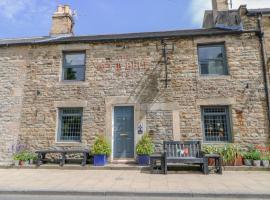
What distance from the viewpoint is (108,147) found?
959 centimetres

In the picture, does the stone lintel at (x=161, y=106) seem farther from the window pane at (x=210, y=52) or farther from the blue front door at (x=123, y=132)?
the window pane at (x=210, y=52)

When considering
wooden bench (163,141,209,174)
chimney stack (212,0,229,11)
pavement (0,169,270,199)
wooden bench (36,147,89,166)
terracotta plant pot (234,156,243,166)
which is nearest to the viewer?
pavement (0,169,270,199)

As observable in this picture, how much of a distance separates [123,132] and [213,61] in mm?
5157

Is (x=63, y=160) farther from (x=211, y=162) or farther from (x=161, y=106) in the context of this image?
(x=211, y=162)

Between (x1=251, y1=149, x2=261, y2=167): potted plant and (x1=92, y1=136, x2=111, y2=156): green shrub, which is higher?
(x1=92, y1=136, x2=111, y2=156): green shrub

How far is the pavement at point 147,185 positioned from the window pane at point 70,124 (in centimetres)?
291

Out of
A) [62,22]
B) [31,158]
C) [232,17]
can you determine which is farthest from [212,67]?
[31,158]

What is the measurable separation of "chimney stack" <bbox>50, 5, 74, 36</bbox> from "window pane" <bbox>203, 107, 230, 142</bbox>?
349 inches

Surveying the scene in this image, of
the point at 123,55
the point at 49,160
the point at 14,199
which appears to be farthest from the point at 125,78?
the point at 14,199

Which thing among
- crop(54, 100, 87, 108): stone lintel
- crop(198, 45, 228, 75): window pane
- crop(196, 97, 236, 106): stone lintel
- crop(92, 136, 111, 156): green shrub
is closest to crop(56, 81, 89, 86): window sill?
crop(54, 100, 87, 108): stone lintel

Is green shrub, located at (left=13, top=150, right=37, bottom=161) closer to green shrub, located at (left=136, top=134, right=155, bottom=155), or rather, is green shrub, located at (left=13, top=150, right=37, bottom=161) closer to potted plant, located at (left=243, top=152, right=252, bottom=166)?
green shrub, located at (left=136, top=134, right=155, bottom=155)

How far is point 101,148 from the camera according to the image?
9336 mm

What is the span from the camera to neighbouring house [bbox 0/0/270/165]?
32.5 feet

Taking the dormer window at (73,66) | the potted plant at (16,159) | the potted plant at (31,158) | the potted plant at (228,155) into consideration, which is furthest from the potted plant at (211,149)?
the potted plant at (16,159)
